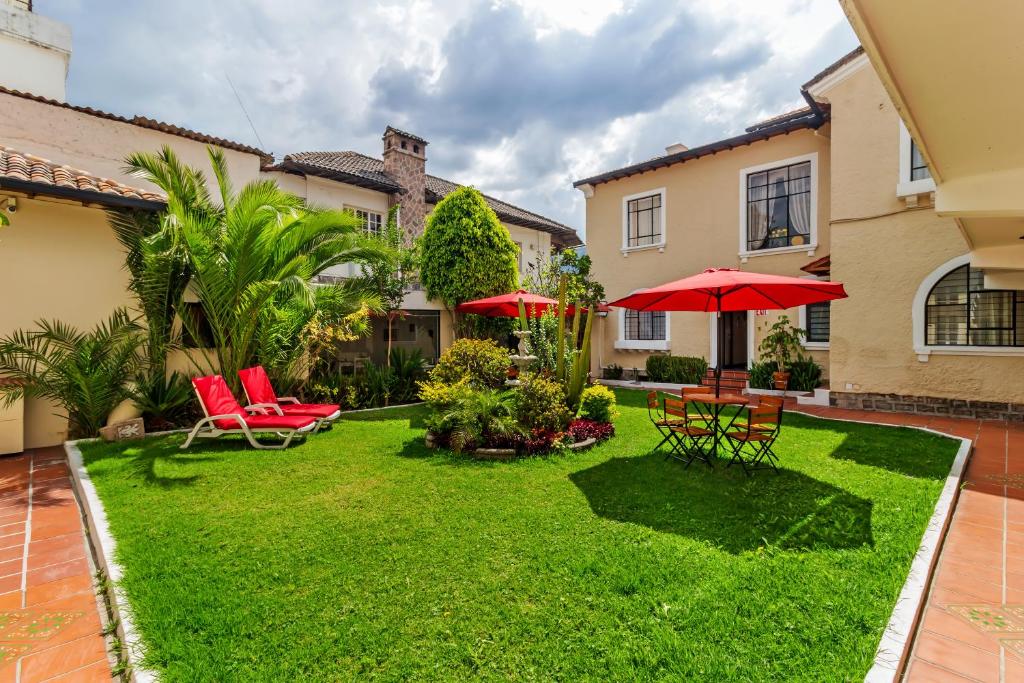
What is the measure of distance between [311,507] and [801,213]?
16.3 meters

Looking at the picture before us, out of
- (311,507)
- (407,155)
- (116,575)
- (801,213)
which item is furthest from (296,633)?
(407,155)

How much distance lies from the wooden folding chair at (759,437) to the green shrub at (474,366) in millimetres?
4457

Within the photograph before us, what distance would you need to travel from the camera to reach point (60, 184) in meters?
7.97

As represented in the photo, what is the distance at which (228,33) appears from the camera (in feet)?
33.1

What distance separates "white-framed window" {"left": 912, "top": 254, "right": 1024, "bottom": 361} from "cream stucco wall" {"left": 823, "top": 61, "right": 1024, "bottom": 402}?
16cm

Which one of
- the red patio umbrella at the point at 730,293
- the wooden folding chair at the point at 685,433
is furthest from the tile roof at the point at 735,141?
the wooden folding chair at the point at 685,433

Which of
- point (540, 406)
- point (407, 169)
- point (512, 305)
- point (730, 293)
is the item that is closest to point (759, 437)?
point (730, 293)

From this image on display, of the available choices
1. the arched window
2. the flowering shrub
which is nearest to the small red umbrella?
the flowering shrub

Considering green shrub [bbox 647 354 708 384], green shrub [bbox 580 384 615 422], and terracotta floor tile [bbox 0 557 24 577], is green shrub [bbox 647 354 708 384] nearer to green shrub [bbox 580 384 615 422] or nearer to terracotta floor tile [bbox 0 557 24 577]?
green shrub [bbox 580 384 615 422]

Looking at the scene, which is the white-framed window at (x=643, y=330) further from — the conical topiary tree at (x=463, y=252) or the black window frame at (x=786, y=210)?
the conical topiary tree at (x=463, y=252)

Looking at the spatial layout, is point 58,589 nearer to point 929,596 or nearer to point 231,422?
point 231,422

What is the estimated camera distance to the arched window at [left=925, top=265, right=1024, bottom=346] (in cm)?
1004

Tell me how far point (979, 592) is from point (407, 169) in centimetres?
1934

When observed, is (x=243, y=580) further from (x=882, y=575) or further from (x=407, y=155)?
(x=407, y=155)
